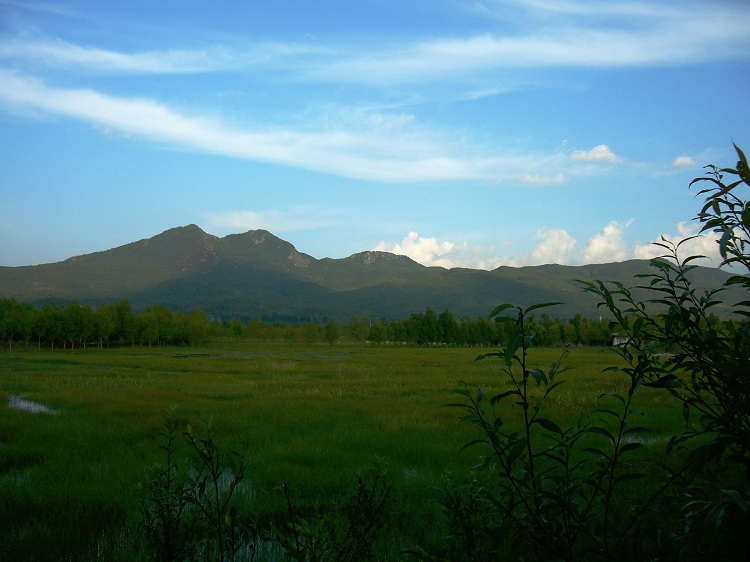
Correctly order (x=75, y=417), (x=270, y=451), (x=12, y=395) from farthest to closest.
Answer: (x=12, y=395)
(x=75, y=417)
(x=270, y=451)

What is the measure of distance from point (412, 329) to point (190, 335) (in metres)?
45.1

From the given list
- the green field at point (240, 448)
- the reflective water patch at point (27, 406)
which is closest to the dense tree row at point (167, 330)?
the green field at point (240, 448)

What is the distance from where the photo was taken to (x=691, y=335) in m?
2.66

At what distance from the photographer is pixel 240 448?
1229cm

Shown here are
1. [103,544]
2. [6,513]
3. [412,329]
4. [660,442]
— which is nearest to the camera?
[103,544]

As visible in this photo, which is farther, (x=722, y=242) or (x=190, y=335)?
(x=190, y=335)

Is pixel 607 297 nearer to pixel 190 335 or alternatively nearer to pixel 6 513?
pixel 6 513

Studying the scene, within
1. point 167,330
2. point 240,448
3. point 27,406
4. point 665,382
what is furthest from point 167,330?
point 665,382

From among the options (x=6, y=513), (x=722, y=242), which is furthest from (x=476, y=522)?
(x=6, y=513)

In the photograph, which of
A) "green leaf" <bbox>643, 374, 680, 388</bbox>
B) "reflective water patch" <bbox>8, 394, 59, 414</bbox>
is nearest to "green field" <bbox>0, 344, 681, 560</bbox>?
"reflective water patch" <bbox>8, 394, 59, 414</bbox>

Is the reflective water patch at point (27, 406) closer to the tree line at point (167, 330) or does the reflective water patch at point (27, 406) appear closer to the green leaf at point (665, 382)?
the green leaf at point (665, 382)

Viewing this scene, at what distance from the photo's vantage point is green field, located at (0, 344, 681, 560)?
728 cm

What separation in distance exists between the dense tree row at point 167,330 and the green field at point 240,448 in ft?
81.9

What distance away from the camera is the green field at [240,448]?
728 centimetres
